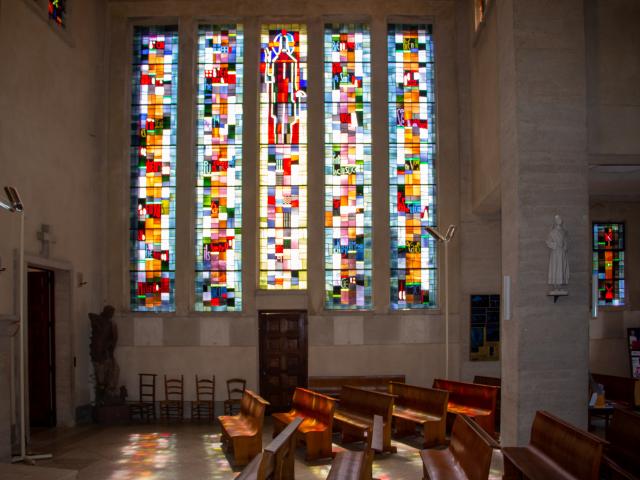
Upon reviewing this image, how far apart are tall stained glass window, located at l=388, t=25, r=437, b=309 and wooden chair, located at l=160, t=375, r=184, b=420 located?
13.4ft

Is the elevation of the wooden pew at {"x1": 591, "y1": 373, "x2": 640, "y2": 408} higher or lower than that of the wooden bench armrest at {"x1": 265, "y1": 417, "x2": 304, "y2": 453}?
lower

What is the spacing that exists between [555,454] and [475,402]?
4586 mm

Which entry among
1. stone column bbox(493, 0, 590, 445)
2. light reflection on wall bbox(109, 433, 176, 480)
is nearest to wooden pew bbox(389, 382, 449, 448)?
stone column bbox(493, 0, 590, 445)

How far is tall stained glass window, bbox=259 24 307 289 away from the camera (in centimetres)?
1459

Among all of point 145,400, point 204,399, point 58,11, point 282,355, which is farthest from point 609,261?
point 58,11

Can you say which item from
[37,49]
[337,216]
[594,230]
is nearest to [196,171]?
[337,216]

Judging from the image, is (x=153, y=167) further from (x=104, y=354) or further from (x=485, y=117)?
(x=485, y=117)

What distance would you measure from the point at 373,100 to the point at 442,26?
189cm

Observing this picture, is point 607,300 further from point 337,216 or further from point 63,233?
point 63,233

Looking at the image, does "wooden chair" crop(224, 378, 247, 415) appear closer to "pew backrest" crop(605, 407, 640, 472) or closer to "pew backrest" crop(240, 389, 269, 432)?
"pew backrest" crop(240, 389, 269, 432)

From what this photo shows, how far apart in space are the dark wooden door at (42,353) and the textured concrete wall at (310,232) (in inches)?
62.5

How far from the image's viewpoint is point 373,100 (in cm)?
1470

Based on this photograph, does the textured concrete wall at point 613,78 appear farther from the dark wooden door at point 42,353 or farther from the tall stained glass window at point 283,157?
the dark wooden door at point 42,353

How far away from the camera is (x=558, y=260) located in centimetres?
955
